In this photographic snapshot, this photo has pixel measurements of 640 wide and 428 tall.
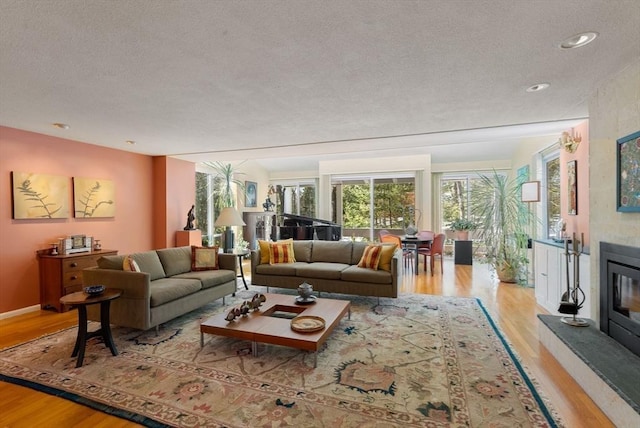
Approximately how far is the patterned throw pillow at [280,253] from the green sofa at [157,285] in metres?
0.65

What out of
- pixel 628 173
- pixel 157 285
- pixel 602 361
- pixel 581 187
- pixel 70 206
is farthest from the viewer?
pixel 70 206

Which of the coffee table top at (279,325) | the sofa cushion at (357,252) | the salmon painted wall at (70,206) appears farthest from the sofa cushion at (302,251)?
the salmon painted wall at (70,206)

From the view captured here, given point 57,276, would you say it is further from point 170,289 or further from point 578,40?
point 578,40

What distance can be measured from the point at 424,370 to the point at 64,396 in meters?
2.74

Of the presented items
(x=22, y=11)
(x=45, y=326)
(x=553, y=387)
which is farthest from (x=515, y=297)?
(x=45, y=326)

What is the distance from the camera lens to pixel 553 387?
7.50ft

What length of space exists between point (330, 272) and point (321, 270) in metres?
0.15

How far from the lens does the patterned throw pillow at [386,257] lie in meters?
4.39

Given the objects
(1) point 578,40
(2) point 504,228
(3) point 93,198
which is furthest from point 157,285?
(2) point 504,228

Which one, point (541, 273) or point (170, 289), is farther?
point (541, 273)

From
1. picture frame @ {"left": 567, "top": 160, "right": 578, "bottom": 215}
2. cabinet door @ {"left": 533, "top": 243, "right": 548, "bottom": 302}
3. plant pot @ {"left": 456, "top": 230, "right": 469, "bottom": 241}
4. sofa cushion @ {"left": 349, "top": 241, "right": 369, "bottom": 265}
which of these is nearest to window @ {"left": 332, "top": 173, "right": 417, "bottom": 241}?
plant pot @ {"left": 456, "top": 230, "right": 469, "bottom": 241}

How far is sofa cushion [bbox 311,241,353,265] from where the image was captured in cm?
506

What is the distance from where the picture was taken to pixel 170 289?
11.3ft

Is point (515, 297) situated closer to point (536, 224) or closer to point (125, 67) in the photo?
point (536, 224)
